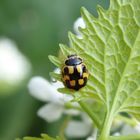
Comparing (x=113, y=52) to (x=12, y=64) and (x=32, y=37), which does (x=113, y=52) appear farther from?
(x=12, y=64)

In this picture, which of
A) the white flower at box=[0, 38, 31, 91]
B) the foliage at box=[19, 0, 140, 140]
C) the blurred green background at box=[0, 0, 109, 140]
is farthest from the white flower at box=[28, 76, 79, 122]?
the white flower at box=[0, 38, 31, 91]

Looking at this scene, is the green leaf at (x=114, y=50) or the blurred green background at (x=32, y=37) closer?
the green leaf at (x=114, y=50)

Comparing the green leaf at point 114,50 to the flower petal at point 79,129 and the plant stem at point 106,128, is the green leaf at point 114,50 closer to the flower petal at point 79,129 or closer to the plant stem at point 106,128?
the plant stem at point 106,128

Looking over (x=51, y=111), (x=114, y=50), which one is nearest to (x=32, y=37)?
(x=51, y=111)

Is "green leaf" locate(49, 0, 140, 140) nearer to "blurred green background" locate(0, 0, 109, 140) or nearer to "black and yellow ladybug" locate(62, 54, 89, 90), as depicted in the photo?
"black and yellow ladybug" locate(62, 54, 89, 90)

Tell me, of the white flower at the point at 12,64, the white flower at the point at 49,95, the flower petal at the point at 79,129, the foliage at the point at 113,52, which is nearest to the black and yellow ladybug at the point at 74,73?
the foliage at the point at 113,52

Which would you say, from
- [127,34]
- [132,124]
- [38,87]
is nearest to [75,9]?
[38,87]

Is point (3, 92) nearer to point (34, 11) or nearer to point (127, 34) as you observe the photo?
point (34, 11)
